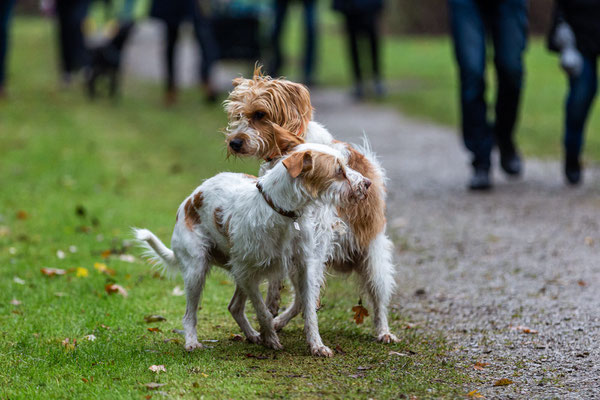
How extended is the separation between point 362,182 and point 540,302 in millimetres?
1821

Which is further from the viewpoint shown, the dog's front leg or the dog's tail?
the dog's tail

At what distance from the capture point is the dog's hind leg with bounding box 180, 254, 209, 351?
4.32m

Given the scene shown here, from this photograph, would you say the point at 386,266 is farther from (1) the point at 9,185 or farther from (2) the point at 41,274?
(1) the point at 9,185

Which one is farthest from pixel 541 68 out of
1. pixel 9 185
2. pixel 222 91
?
pixel 9 185

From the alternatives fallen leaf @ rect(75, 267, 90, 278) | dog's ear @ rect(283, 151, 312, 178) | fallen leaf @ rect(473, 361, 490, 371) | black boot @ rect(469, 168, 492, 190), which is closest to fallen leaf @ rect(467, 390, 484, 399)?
fallen leaf @ rect(473, 361, 490, 371)

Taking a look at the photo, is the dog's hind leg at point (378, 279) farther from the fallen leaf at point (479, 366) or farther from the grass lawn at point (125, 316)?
the fallen leaf at point (479, 366)

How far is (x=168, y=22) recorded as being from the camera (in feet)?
43.1

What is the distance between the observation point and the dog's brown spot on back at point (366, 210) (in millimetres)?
4367

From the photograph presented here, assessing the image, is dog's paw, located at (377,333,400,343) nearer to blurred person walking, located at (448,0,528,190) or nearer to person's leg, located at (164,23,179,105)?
blurred person walking, located at (448,0,528,190)

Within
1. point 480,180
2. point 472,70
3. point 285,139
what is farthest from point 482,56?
point 285,139

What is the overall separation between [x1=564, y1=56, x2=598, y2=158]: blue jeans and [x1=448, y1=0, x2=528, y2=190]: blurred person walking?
0.52m

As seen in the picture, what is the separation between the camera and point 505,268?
5980 mm

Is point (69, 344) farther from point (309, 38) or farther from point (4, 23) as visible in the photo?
point (309, 38)

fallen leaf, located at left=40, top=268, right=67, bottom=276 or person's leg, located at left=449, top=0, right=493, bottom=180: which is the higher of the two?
person's leg, located at left=449, top=0, right=493, bottom=180
